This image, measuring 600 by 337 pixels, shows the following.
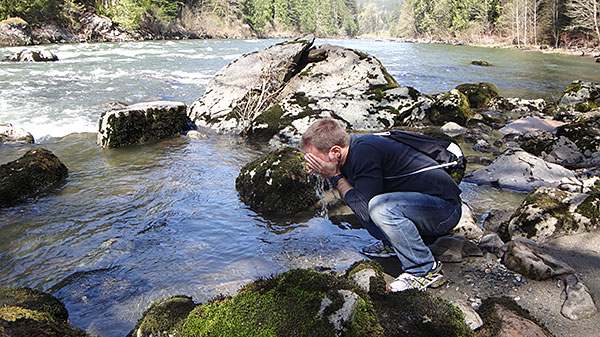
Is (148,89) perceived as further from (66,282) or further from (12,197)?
(66,282)

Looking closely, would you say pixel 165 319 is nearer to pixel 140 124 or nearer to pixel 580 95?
pixel 140 124

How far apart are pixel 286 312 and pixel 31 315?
5.75 feet

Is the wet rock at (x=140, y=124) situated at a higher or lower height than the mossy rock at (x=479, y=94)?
higher

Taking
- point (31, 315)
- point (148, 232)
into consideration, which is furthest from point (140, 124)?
point (31, 315)

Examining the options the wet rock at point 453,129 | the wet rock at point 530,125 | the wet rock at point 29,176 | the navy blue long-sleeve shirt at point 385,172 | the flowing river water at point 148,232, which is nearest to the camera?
the navy blue long-sleeve shirt at point 385,172

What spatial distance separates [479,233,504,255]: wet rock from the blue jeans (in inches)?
32.6

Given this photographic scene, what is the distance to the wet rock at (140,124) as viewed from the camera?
27.3 feet

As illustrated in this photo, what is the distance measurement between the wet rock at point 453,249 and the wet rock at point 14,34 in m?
40.7

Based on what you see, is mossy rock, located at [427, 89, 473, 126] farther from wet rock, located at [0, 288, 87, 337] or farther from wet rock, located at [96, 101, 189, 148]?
wet rock, located at [0, 288, 87, 337]

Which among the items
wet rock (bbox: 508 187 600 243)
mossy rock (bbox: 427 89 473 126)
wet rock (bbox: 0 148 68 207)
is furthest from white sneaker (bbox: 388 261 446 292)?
mossy rock (bbox: 427 89 473 126)

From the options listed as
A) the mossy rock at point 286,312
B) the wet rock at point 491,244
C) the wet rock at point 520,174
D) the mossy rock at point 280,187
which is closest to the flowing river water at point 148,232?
the mossy rock at point 280,187

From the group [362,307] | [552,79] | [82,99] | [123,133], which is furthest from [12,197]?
[552,79]

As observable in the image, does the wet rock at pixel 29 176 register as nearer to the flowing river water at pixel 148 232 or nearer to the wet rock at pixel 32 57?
the flowing river water at pixel 148 232

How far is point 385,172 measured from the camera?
10.5ft
